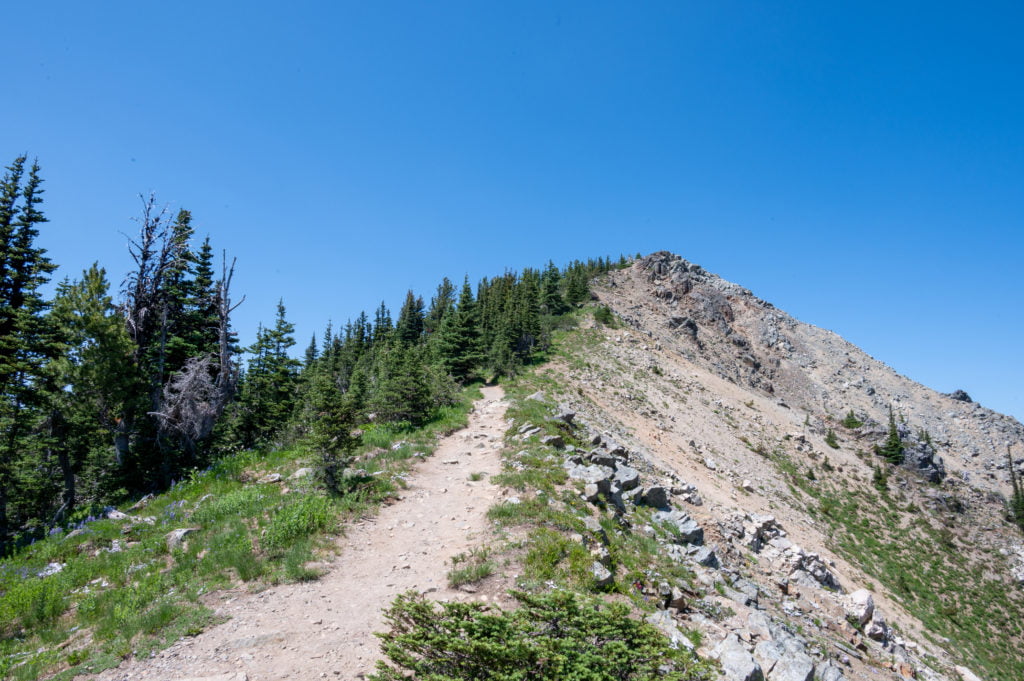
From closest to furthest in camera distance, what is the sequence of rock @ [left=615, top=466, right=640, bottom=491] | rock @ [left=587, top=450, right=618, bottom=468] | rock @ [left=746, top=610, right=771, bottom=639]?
rock @ [left=746, top=610, right=771, bottom=639] < rock @ [left=615, top=466, right=640, bottom=491] < rock @ [left=587, top=450, right=618, bottom=468]

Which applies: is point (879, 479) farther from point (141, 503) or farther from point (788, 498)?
point (141, 503)

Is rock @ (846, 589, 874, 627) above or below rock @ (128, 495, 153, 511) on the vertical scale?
below

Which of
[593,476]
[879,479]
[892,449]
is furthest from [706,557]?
[892,449]

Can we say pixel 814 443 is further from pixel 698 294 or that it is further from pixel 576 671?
pixel 576 671

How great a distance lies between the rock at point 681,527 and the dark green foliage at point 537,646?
27.9 feet

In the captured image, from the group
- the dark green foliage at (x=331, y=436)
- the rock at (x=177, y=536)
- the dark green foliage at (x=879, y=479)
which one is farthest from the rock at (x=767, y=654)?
the dark green foliage at (x=879, y=479)

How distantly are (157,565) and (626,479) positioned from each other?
13.7m

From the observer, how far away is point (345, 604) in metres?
8.02

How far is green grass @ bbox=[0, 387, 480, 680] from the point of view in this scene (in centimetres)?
714

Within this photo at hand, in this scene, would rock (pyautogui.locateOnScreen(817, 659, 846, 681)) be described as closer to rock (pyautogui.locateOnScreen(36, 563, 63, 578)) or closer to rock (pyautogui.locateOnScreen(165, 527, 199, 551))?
rock (pyautogui.locateOnScreen(165, 527, 199, 551))

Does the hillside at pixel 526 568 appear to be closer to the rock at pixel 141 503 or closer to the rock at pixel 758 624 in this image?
the rock at pixel 758 624

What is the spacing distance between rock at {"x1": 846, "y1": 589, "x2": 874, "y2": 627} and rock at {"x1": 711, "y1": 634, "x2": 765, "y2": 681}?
10.9 metres

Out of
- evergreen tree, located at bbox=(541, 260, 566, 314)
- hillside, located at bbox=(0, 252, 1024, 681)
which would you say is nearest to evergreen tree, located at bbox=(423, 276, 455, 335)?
evergreen tree, located at bbox=(541, 260, 566, 314)

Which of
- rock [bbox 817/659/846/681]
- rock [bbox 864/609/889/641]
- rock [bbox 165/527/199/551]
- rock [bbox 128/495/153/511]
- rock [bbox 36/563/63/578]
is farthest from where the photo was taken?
rock [bbox 864/609/889/641]
